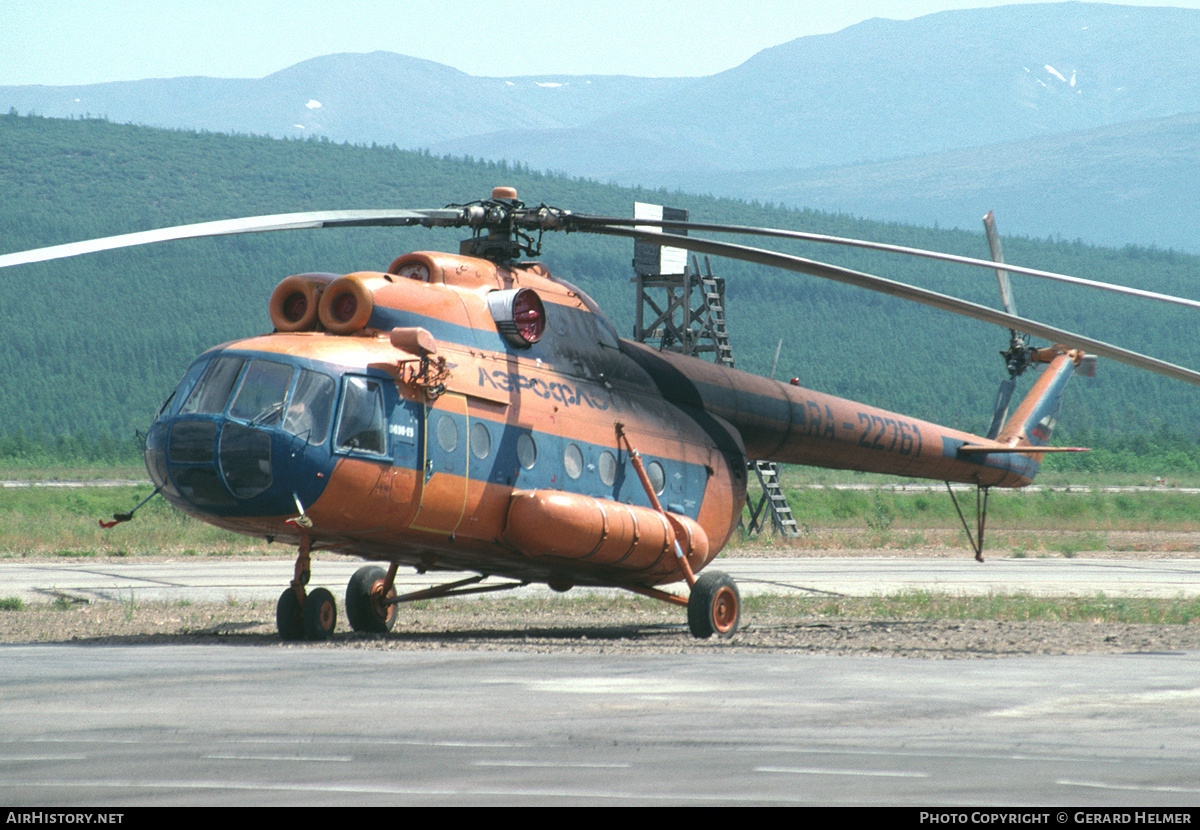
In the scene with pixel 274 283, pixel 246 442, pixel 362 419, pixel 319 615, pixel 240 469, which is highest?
pixel 362 419

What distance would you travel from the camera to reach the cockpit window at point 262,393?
11.0 meters

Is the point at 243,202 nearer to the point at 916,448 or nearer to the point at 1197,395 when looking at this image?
the point at 1197,395

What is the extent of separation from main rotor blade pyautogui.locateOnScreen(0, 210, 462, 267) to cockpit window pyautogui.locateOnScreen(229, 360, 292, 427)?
121 cm

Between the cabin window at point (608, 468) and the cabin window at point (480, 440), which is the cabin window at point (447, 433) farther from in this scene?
the cabin window at point (608, 468)

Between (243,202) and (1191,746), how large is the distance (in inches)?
7291

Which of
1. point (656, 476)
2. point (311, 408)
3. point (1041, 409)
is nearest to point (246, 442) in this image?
point (311, 408)

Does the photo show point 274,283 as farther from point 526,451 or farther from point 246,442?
point 246,442

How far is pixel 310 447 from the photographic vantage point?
11047mm

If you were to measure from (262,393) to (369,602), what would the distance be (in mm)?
3625

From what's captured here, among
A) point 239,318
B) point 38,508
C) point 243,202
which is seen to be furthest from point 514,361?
point 243,202

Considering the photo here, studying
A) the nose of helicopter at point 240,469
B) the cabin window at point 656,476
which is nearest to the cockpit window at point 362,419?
the nose of helicopter at point 240,469

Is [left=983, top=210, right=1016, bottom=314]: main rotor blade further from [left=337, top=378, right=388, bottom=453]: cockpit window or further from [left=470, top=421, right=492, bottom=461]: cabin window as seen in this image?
[left=337, top=378, right=388, bottom=453]: cockpit window

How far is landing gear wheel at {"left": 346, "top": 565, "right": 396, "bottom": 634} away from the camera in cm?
1389

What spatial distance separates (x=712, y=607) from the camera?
46.1 feet
